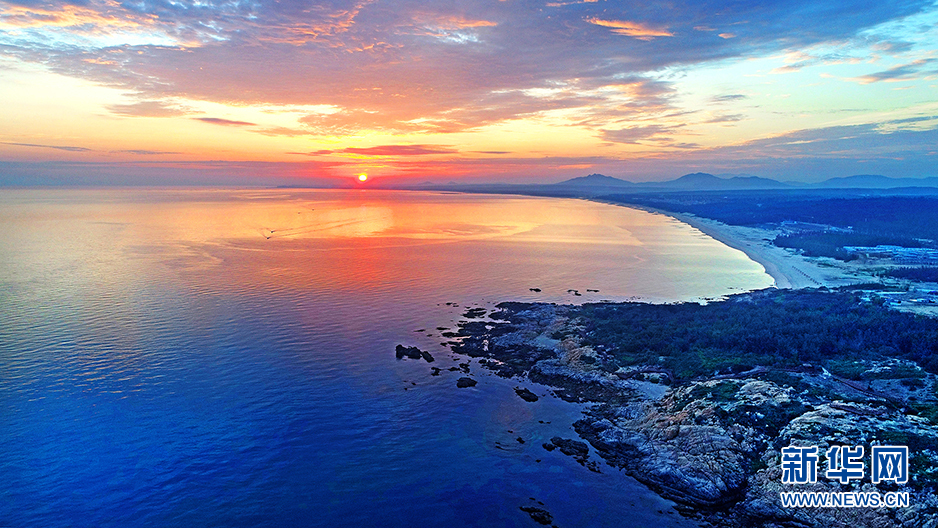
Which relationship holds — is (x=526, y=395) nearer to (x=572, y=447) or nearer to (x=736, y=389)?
(x=572, y=447)

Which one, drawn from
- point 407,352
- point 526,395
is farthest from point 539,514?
point 407,352

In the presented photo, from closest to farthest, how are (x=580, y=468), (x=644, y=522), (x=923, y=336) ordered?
(x=644, y=522) < (x=580, y=468) < (x=923, y=336)

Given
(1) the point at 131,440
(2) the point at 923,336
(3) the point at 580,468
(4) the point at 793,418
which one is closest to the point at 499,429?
(3) the point at 580,468

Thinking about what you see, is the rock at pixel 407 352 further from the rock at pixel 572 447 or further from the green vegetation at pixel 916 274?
the green vegetation at pixel 916 274

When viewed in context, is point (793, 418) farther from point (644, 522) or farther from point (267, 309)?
point (267, 309)

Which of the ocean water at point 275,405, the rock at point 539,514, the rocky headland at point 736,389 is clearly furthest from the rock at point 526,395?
the rock at point 539,514

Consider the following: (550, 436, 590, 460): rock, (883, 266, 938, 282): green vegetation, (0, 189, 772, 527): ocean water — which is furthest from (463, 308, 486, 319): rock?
(883, 266, 938, 282): green vegetation

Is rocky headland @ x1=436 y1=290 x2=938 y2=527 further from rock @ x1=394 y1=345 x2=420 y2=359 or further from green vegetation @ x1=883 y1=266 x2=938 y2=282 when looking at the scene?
green vegetation @ x1=883 y1=266 x2=938 y2=282

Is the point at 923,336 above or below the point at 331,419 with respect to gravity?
above
